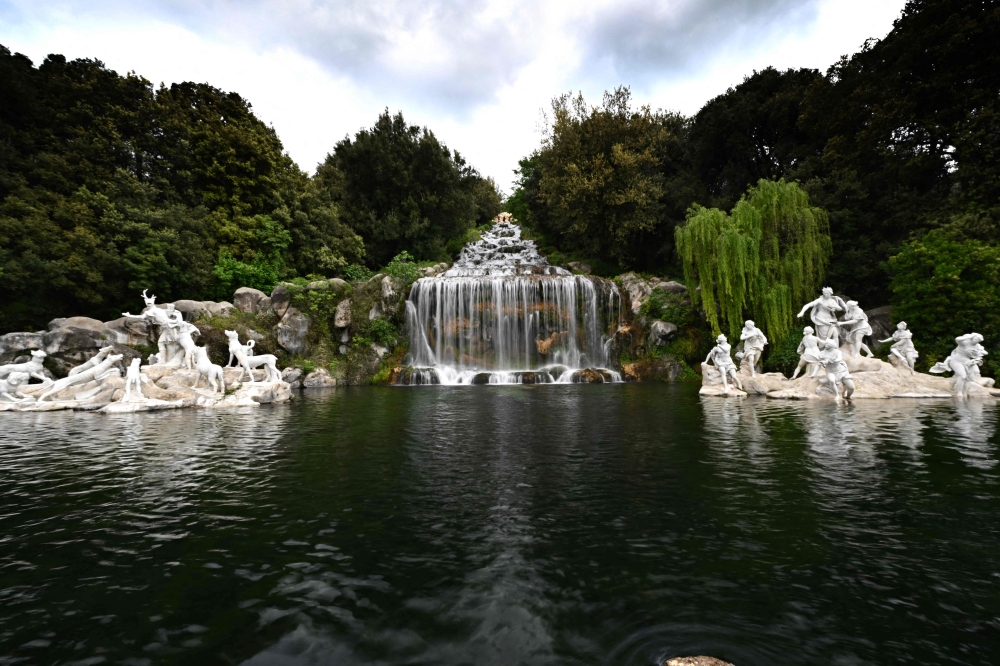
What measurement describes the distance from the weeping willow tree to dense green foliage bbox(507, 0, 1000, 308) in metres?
3.00

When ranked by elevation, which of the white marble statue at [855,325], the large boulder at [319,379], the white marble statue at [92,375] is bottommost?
the large boulder at [319,379]

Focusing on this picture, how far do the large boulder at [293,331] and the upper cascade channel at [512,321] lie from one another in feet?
18.2

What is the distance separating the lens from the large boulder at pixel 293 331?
23.2m

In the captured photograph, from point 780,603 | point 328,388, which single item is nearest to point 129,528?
point 780,603

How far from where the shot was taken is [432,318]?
26438mm

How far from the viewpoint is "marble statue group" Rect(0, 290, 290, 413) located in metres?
12.7

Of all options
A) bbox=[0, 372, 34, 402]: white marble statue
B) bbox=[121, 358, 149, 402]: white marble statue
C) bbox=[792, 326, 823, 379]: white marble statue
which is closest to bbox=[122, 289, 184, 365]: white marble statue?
bbox=[121, 358, 149, 402]: white marble statue

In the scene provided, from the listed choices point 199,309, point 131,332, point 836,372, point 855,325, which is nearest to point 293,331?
point 199,309

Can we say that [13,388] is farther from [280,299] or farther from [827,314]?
[827,314]

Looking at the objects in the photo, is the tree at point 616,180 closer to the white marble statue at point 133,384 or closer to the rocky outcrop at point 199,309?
the rocky outcrop at point 199,309

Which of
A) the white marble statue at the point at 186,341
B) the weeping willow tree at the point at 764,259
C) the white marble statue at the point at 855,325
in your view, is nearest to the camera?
the white marble statue at the point at 855,325

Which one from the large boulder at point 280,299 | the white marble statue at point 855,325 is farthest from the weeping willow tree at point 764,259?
the large boulder at point 280,299

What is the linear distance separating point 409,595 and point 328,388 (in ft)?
65.3

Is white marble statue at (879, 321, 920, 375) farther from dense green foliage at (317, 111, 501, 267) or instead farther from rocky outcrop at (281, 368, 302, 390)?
dense green foliage at (317, 111, 501, 267)
